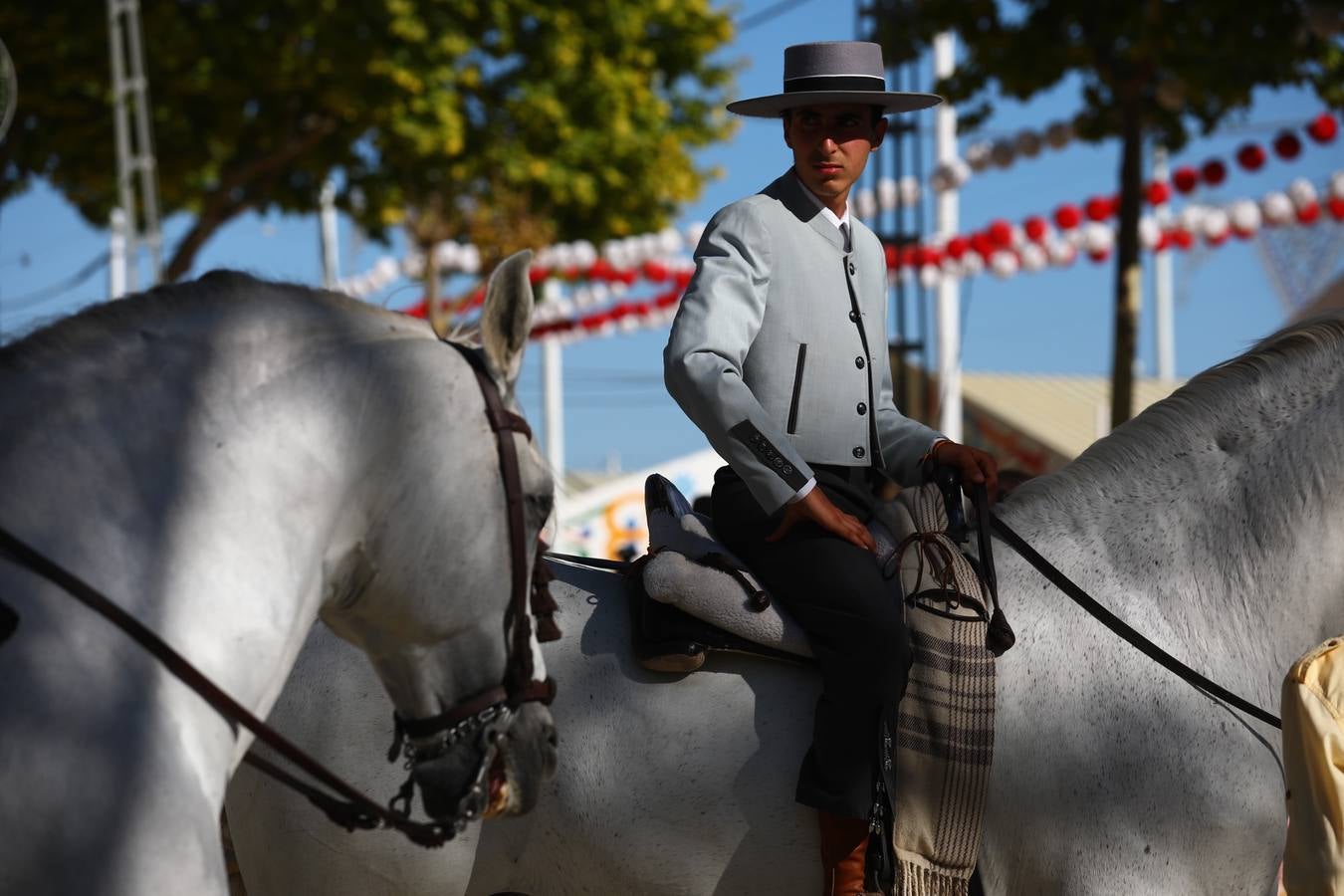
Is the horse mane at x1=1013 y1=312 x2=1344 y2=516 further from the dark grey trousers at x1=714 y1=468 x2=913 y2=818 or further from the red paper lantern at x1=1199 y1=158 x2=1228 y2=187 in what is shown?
the red paper lantern at x1=1199 y1=158 x2=1228 y2=187

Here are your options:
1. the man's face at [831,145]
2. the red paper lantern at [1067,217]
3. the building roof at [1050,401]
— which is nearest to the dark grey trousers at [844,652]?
the man's face at [831,145]

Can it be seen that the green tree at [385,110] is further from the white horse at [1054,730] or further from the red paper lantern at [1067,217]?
the white horse at [1054,730]

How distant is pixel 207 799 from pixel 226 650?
8.5 inches

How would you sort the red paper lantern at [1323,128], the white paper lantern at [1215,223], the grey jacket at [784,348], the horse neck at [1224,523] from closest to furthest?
the grey jacket at [784,348] → the horse neck at [1224,523] → the red paper lantern at [1323,128] → the white paper lantern at [1215,223]

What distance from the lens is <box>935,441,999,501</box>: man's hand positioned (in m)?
3.43

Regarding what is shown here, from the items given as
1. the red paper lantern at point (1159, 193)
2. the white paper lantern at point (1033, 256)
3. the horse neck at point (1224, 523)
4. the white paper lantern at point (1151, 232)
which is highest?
the horse neck at point (1224, 523)

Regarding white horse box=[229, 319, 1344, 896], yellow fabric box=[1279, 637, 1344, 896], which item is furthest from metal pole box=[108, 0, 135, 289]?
yellow fabric box=[1279, 637, 1344, 896]

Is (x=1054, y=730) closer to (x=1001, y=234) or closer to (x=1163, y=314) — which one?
(x=1001, y=234)

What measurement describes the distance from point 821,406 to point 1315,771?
131 cm

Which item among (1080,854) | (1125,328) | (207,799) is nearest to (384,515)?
(207,799)

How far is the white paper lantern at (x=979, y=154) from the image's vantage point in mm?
13219

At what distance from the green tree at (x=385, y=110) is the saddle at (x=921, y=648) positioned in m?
13.8

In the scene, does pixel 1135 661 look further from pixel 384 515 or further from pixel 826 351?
pixel 384 515

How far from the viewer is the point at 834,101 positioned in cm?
343
